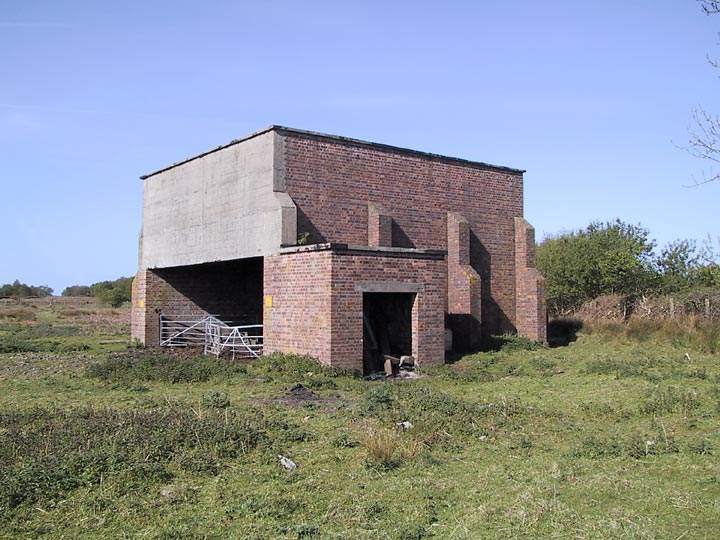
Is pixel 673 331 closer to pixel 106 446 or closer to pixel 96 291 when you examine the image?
pixel 106 446

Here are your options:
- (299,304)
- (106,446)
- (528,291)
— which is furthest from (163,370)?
(528,291)

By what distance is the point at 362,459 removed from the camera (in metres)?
7.66

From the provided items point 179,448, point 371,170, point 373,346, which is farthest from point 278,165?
point 179,448

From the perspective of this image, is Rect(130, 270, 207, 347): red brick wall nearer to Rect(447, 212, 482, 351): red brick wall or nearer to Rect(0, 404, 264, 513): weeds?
Rect(447, 212, 482, 351): red brick wall

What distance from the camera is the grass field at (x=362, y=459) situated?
5.63 meters

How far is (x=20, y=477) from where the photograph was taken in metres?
6.35

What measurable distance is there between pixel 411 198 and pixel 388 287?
17.0 feet

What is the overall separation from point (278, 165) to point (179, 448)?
35.9ft

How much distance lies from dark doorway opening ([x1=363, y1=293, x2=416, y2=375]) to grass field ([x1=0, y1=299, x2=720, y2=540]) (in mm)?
2872

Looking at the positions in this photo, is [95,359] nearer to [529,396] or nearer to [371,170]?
[371,170]

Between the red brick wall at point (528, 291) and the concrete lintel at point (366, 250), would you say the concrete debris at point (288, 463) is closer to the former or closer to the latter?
the concrete lintel at point (366, 250)

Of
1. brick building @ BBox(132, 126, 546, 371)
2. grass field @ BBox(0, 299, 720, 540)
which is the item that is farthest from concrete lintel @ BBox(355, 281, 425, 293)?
grass field @ BBox(0, 299, 720, 540)

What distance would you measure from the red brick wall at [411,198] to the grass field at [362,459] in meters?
6.19

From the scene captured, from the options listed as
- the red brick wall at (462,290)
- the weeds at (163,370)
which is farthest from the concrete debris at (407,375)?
the red brick wall at (462,290)
